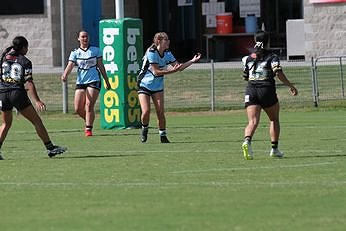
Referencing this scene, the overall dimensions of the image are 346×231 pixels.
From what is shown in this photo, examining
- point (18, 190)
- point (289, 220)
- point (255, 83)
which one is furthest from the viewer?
point (255, 83)

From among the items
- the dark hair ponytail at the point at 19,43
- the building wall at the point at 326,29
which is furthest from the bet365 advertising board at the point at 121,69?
the building wall at the point at 326,29

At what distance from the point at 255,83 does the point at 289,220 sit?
651cm

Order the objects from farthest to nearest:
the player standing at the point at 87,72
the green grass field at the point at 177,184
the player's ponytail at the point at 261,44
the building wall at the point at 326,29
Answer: the building wall at the point at 326,29
the player standing at the point at 87,72
the player's ponytail at the point at 261,44
the green grass field at the point at 177,184

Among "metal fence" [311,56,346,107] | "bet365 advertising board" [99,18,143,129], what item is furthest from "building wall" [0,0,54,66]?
"bet365 advertising board" [99,18,143,129]

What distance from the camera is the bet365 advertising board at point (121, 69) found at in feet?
89.1

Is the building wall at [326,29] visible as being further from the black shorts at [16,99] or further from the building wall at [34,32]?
the black shorts at [16,99]

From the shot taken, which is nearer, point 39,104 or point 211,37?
point 39,104

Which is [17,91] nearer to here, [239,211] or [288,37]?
[239,211]

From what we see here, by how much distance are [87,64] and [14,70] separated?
5838mm

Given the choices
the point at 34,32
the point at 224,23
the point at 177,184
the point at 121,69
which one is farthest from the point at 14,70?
the point at 224,23

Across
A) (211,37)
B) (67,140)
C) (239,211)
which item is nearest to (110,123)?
(67,140)

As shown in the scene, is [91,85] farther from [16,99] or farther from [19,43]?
[19,43]

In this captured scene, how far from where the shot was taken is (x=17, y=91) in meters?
19.2

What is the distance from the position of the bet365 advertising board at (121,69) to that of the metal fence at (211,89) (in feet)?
18.6
